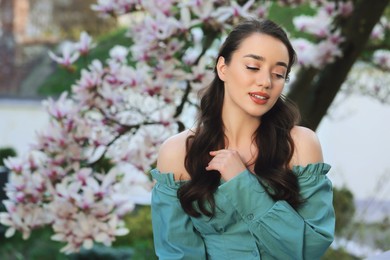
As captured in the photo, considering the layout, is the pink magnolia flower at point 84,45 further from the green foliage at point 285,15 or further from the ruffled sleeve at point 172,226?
the green foliage at point 285,15

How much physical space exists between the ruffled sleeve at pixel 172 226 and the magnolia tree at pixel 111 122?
3.11 feet

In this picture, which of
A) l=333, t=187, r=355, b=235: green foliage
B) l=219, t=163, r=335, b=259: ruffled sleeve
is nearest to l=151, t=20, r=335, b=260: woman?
l=219, t=163, r=335, b=259: ruffled sleeve

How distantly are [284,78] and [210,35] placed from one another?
124 centimetres

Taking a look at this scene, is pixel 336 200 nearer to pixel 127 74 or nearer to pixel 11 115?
pixel 127 74

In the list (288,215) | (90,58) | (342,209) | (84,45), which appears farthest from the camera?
(90,58)

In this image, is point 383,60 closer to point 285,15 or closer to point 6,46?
point 285,15

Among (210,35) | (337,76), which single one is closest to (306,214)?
(210,35)

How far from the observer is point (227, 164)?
1807mm

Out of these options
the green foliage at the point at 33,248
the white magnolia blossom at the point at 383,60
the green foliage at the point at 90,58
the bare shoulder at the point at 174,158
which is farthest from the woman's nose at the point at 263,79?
the green foliage at the point at 90,58

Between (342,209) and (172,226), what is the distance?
4.12 metres

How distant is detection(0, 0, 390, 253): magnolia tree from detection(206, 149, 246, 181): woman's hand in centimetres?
106

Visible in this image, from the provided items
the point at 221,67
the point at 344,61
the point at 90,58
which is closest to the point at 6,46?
the point at 90,58

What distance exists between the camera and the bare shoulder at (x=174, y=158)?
6.25 feet

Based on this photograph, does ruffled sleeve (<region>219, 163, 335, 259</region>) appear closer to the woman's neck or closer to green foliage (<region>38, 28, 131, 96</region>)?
the woman's neck
